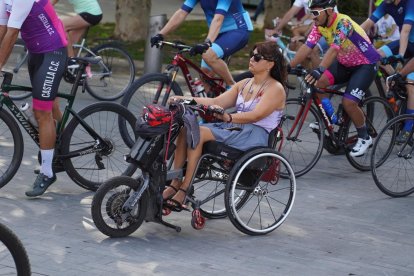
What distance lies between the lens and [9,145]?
805 cm

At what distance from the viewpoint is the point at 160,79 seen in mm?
9750

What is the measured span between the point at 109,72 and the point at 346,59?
403cm

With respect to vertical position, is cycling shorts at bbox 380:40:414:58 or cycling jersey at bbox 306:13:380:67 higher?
cycling jersey at bbox 306:13:380:67

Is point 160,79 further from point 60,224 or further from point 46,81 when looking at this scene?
point 60,224

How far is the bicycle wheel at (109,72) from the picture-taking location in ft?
41.5

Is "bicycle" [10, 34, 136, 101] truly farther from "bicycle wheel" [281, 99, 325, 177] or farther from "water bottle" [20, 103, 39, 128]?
"water bottle" [20, 103, 39, 128]

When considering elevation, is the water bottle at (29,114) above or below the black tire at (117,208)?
above

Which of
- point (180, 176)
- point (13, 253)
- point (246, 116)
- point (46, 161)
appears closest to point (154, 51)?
point (46, 161)

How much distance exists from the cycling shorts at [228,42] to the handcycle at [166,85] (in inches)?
8.8

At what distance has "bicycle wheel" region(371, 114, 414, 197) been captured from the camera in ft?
28.6

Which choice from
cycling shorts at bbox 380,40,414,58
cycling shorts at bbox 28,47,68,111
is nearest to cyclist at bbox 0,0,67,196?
cycling shorts at bbox 28,47,68,111

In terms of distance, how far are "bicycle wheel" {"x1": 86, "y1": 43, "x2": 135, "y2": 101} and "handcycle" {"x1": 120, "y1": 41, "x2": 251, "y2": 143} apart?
2552 mm

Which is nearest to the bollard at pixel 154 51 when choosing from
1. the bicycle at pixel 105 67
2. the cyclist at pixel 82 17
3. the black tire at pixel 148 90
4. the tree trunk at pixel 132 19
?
the bicycle at pixel 105 67

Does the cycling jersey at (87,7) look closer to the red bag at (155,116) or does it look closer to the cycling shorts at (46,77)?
the cycling shorts at (46,77)
